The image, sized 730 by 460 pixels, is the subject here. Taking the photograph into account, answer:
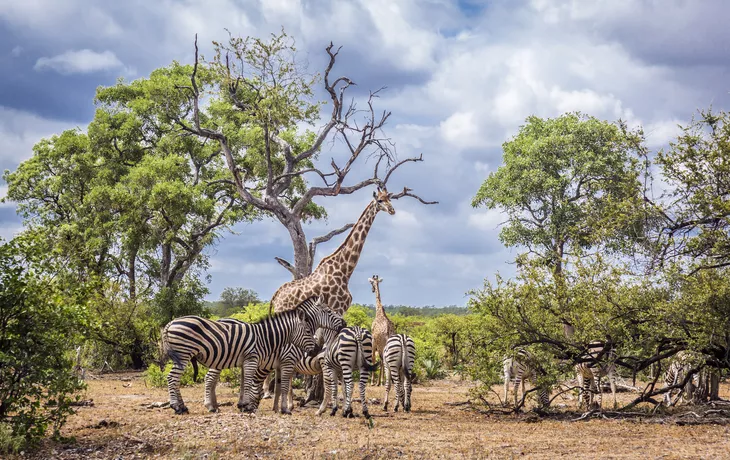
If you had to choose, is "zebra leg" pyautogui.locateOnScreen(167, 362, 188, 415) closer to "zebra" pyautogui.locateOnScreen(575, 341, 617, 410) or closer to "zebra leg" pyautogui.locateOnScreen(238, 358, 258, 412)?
"zebra leg" pyautogui.locateOnScreen(238, 358, 258, 412)

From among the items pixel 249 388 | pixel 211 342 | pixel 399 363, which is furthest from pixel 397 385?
pixel 211 342

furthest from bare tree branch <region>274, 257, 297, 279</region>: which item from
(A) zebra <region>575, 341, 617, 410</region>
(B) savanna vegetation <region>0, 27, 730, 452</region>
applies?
(A) zebra <region>575, 341, 617, 410</region>

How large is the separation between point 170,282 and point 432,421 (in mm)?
21995

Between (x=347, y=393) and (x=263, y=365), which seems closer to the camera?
(x=347, y=393)

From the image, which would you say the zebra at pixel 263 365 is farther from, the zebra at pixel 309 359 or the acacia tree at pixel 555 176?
the acacia tree at pixel 555 176

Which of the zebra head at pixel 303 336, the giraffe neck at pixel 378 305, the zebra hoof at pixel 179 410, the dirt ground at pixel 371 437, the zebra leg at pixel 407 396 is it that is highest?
the giraffe neck at pixel 378 305

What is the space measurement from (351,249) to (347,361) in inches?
162

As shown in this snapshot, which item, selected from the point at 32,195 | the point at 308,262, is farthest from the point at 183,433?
the point at 32,195

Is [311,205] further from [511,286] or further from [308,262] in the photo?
[511,286]

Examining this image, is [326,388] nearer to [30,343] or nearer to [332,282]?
[332,282]

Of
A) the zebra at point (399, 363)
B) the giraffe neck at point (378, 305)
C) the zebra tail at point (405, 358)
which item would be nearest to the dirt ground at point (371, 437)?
the zebra at point (399, 363)

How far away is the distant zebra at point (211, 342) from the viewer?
12.8 m

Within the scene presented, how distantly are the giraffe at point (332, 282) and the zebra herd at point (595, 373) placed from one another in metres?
4.07

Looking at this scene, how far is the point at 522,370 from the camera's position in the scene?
15.3 m
